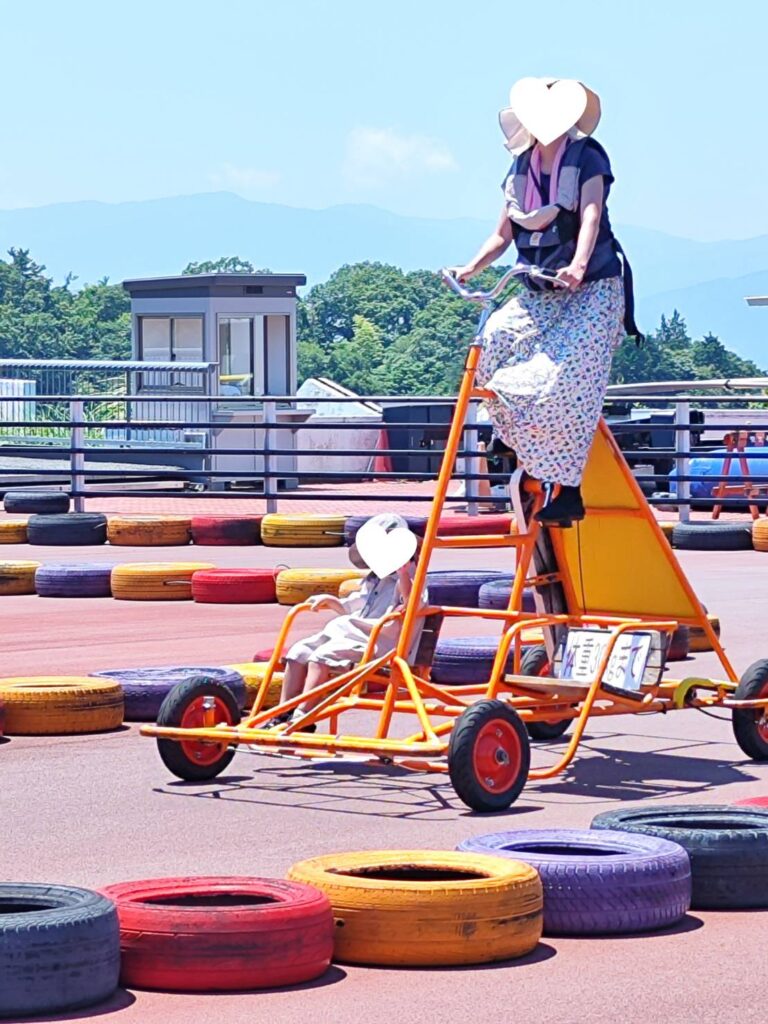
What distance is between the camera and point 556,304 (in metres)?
8.79

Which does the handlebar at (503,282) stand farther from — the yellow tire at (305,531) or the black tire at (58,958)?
the yellow tire at (305,531)

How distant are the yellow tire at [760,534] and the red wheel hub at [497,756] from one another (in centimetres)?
1179

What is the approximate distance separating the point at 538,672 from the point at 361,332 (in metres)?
98.7

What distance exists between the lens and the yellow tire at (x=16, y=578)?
16.3 meters

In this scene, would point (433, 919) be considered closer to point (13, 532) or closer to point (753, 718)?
point (753, 718)

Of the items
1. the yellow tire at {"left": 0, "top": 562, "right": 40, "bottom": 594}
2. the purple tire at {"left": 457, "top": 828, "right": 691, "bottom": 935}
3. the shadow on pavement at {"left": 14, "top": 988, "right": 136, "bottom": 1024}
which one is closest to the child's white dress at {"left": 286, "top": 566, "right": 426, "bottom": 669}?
the purple tire at {"left": 457, "top": 828, "right": 691, "bottom": 935}

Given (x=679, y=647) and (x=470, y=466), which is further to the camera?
(x=470, y=466)

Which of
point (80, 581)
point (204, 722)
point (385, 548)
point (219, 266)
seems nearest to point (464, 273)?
point (385, 548)

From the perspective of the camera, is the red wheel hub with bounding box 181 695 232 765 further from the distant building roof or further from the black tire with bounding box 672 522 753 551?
the distant building roof

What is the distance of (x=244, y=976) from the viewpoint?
18.0ft

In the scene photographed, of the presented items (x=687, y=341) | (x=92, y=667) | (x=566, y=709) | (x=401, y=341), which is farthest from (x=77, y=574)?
(x=687, y=341)

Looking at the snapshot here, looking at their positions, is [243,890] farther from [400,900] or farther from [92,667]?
[92,667]

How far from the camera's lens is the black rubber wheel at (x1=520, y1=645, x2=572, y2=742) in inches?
375

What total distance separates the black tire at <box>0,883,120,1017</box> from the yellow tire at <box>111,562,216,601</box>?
34.1 feet
